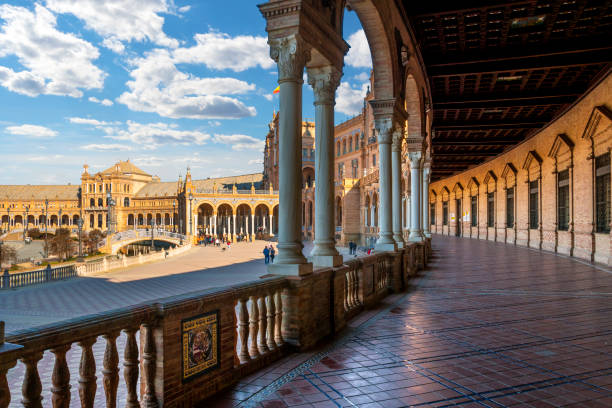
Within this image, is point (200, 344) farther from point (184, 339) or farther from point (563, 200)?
point (563, 200)

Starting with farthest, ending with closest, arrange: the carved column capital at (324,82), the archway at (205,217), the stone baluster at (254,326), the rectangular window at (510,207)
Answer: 1. the archway at (205,217)
2. the rectangular window at (510,207)
3. the carved column capital at (324,82)
4. the stone baluster at (254,326)

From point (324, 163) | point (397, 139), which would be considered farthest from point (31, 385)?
point (397, 139)

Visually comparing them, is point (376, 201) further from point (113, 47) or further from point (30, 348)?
point (113, 47)

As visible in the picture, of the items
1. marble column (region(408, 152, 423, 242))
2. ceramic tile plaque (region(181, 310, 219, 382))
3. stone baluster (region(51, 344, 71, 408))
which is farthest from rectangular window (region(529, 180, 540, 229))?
stone baluster (region(51, 344, 71, 408))

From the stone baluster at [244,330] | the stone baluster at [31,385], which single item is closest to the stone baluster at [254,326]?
the stone baluster at [244,330]

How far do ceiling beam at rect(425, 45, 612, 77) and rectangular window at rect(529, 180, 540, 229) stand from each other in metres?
10.8

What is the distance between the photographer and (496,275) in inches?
457

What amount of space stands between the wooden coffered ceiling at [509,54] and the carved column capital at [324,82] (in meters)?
4.71

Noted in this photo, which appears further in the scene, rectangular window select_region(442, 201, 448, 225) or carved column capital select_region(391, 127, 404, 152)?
rectangular window select_region(442, 201, 448, 225)

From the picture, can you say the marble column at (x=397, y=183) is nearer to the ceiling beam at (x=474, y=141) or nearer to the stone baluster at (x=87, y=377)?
the stone baluster at (x=87, y=377)

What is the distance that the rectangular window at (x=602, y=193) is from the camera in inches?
543

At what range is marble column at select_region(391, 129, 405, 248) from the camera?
10508 mm

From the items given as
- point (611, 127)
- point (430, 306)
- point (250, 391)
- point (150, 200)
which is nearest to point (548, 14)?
point (611, 127)

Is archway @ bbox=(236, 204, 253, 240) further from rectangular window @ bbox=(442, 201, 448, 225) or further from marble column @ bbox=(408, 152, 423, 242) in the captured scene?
marble column @ bbox=(408, 152, 423, 242)
